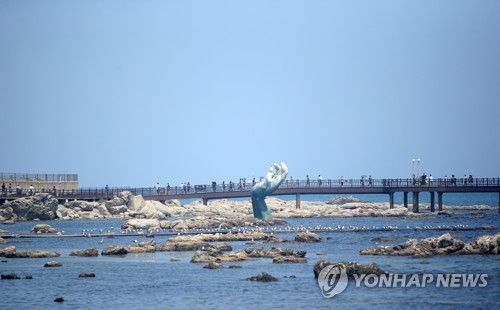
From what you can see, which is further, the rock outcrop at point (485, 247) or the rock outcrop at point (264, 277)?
the rock outcrop at point (485, 247)

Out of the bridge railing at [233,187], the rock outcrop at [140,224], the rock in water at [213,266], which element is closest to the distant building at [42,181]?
the bridge railing at [233,187]

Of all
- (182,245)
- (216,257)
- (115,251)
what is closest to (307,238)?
(182,245)

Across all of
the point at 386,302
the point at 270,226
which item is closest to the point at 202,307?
the point at 386,302

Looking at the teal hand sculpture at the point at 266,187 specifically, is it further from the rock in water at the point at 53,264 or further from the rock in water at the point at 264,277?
the rock in water at the point at 264,277

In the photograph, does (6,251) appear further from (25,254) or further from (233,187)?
(233,187)

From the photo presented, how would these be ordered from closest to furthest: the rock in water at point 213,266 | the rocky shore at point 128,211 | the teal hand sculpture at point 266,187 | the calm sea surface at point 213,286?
the calm sea surface at point 213,286, the rock in water at point 213,266, the teal hand sculpture at point 266,187, the rocky shore at point 128,211

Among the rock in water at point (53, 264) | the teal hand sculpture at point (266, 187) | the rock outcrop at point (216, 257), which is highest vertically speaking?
the teal hand sculpture at point (266, 187)

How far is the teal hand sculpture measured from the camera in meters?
74.9

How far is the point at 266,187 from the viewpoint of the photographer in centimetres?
7494

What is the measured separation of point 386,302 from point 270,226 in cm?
4065

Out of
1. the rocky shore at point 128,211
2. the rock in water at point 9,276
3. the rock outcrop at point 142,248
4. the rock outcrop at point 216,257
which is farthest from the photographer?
the rocky shore at point 128,211

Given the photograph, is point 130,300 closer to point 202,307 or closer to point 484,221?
point 202,307

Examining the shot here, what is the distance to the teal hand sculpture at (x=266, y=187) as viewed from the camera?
74.9m

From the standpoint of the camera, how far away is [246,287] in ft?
123
